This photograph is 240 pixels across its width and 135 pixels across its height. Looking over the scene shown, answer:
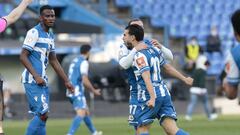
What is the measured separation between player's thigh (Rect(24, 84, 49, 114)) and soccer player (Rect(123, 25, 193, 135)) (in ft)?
5.51

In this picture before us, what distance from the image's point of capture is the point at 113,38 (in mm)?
34000

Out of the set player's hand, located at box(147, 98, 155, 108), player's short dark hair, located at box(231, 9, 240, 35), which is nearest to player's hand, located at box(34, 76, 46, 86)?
player's hand, located at box(147, 98, 155, 108)

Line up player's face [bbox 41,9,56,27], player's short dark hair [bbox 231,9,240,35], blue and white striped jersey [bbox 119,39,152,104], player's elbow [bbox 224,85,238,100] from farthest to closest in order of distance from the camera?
player's face [bbox 41,9,56,27] → blue and white striped jersey [bbox 119,39,152,104] → player's elbow [bbox 224,85,238,100] → player's short dark hair [bbox 231,9,240,35]

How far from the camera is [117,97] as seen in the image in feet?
107

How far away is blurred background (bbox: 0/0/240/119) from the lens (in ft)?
107

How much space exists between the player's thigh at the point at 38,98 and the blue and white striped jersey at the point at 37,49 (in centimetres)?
12

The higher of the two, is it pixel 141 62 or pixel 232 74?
pixel 232 74

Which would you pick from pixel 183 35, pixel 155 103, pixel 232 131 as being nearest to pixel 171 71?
pixel 155 103

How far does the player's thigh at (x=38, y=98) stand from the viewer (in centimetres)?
1282

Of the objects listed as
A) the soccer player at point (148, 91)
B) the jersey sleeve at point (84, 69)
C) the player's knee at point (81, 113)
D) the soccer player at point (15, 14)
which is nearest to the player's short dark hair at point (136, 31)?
the soccer player at point (148, 91)

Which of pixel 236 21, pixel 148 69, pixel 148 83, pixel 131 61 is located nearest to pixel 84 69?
pixel 131 61

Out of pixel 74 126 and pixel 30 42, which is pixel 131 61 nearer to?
pixel 30 42

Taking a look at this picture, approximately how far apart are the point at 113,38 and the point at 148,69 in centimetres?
2242

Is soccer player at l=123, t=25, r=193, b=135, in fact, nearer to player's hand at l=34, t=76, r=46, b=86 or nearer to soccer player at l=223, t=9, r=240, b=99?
player's hand at l=34, t=76, r=46, b=86
